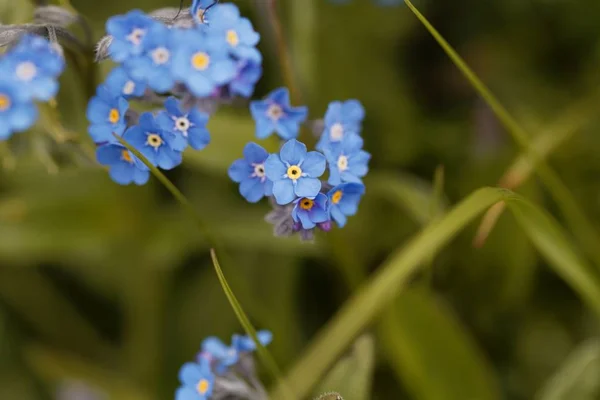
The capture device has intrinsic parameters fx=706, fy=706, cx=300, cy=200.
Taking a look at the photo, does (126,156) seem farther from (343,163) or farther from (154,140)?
(343,163)

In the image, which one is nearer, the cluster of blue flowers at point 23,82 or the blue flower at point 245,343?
the cluster of blue flowers at point 23,82

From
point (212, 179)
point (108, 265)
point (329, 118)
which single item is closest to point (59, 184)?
point (108, 265)

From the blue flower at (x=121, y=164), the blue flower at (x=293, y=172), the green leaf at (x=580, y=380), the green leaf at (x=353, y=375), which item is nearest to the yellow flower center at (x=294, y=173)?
the blue flower at (x=293, y=172)

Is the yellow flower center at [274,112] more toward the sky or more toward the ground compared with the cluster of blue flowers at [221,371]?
more toward the sky

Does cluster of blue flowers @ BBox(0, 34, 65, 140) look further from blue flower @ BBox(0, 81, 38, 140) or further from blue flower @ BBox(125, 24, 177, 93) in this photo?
blue flower @ BBox(125, 24, 177, 93)

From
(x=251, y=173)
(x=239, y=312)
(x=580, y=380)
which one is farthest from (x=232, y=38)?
(x=580, y=380)

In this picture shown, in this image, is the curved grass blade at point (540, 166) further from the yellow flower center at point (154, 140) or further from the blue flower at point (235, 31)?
the yellow flower center at point (154, 140)
